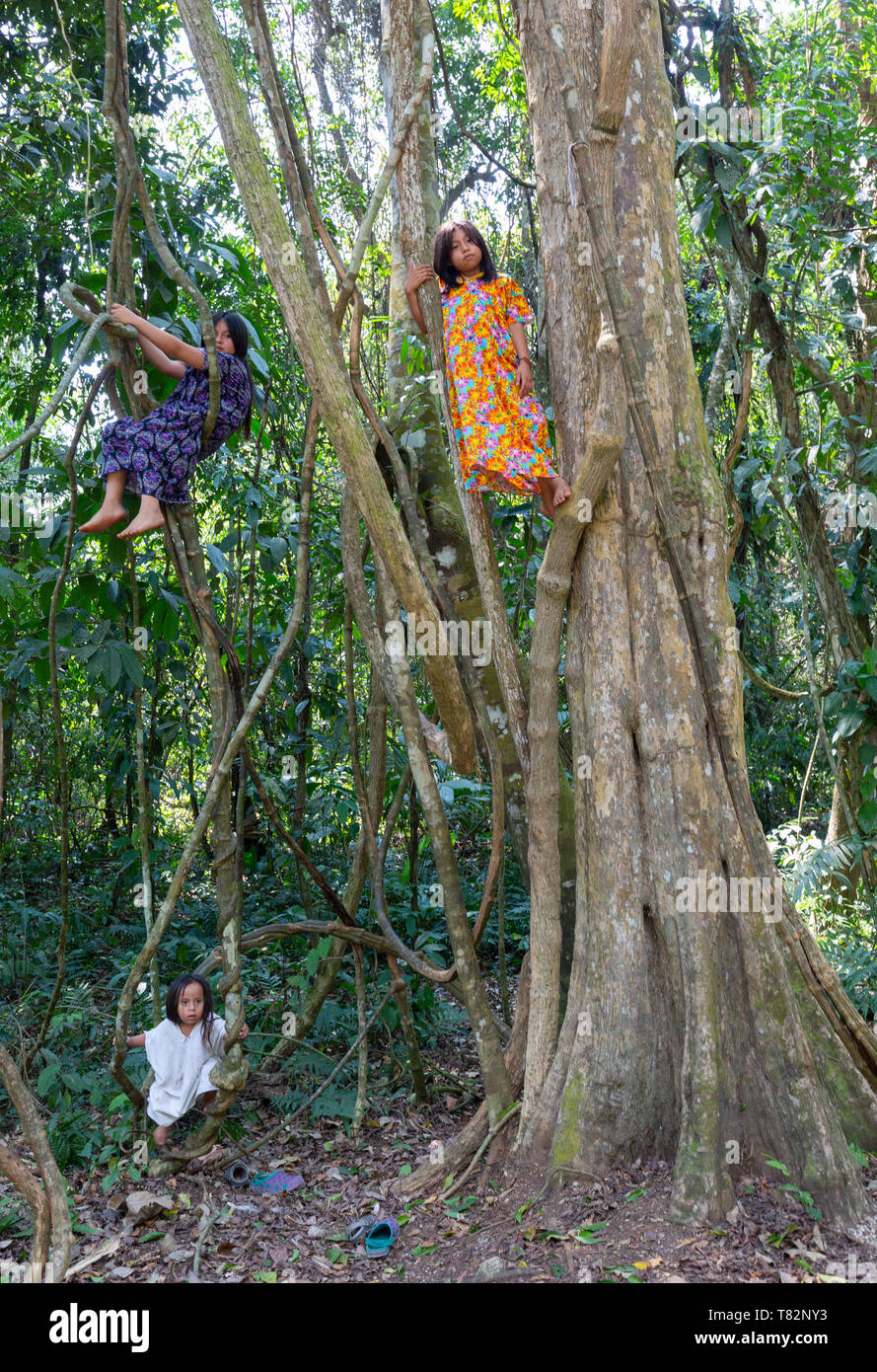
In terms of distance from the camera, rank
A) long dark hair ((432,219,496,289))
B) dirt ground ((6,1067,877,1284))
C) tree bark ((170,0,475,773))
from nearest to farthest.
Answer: dirt ground ((6,1067,877,1284)) < tree bark ((170,0,475,773)) < long dark hair ((432,219,496,289))

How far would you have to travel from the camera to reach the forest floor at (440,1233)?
2.51 m

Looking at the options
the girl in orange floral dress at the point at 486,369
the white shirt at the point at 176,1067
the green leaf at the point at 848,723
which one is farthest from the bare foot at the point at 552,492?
the green leaf at the point at 848,723

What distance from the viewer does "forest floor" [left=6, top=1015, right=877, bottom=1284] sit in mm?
2512

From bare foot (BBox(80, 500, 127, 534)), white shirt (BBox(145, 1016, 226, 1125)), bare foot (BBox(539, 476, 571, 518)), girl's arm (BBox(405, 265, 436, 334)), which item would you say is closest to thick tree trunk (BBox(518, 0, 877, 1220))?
bare foot (BBox(539, 476, 571, 518))

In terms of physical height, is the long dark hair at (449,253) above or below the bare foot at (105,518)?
above

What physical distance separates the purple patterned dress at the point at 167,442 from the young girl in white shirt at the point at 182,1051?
170 cm

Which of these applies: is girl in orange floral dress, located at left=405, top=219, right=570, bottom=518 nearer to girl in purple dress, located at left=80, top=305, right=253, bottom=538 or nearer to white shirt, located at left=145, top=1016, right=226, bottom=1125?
girl in purple dress, located at left=80, top=305, right=253, bottom=538

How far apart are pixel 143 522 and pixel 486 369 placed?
49.5 inches

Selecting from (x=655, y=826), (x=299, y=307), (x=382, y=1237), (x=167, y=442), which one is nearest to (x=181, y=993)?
(x=382, y=1237)

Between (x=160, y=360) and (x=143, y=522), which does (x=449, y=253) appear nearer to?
(x=160, y=360)

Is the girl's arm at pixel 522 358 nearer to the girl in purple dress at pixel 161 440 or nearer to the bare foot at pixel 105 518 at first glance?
the girl in purple dress at pixel 161 440

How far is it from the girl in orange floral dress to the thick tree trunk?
170 millimetres

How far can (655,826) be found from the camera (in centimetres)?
294
